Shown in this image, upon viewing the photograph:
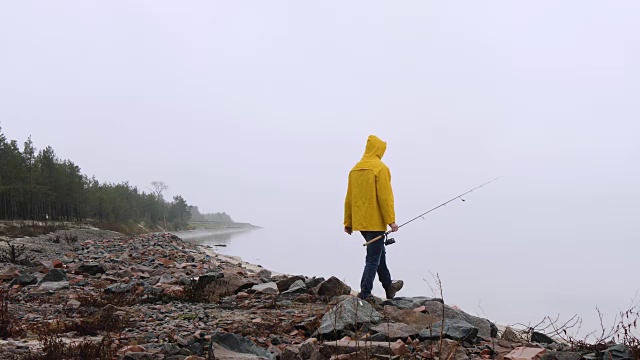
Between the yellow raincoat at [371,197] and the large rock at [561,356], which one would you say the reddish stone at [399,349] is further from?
the yellow raincoat at [371,197]

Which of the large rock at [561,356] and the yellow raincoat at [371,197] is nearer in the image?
the large rock at [561,356]

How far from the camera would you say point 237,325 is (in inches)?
206

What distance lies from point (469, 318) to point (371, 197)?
1962mm

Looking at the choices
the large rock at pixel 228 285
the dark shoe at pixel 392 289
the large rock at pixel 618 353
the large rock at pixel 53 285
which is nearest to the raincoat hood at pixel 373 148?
the dark shoe at pixel 392 289

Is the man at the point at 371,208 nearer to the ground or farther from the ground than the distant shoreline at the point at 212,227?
farther from the ground

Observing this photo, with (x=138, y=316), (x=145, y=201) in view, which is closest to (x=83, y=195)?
(x=145, y=201)

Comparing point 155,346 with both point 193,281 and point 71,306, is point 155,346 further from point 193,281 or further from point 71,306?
point 193,281

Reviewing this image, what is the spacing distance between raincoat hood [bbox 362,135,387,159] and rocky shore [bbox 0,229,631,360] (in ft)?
6.61

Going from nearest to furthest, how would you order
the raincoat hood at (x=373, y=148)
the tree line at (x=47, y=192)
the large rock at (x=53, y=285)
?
the raincoat hood at (x=373, y=148) → the large rock at (x=53, y=285) → the tree line at (x=47, y=192)

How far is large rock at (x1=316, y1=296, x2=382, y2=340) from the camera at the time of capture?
450 centimetres

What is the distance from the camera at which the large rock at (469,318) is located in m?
5.13

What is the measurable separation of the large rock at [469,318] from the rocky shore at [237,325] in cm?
2

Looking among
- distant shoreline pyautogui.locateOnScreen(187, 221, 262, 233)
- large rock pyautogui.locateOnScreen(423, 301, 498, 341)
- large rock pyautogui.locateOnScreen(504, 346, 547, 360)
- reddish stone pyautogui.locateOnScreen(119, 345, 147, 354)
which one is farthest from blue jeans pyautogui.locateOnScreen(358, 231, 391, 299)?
distant shoreline pyautogui.locateOnScreen(187, 221, 262, 233)

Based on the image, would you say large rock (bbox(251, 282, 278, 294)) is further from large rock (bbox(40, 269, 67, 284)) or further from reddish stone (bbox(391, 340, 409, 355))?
reddish stone (bbox(391, 340, 409, 355))
